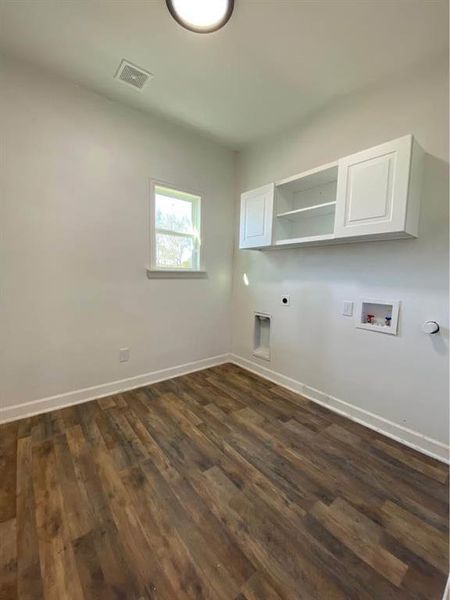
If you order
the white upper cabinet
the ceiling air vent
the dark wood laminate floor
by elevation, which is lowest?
the dark wood laminate floor

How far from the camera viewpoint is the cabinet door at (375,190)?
1.69m

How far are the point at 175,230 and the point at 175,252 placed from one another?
0.25 m

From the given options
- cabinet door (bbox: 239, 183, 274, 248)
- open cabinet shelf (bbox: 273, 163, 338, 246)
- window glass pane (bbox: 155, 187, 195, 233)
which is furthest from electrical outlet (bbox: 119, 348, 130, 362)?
open cabinet shelf (bbox: 273, 163, 338, 246)

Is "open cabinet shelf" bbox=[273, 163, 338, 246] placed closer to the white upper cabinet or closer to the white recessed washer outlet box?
the white upper cabinet

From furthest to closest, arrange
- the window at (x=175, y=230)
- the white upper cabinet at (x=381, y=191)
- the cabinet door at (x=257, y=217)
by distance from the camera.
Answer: the window at (x=175, y=230) → the cabinet door at (x=257, y=217) → the white upper cabinet at (x=381, y=191)

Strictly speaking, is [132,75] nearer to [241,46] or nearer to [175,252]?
[241,46]

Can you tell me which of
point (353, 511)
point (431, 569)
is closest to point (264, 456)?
point (353, 511)

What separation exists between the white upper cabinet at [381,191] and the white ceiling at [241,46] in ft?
2.18

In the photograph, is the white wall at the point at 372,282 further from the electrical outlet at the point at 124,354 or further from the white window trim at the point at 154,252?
the electrical outlet at the point at 124,354

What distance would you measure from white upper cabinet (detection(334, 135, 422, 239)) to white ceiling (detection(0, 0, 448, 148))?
2.18ft

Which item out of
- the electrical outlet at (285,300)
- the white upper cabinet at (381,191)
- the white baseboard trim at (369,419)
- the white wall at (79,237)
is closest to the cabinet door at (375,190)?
the white upper cabinet at (381,191)

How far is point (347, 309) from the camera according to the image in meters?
2.29

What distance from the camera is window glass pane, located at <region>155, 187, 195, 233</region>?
2.82 m

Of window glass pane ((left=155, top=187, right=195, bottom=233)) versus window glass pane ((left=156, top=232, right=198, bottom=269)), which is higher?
window glass pane ((left=155, top=187, right=195, bottom=233))
